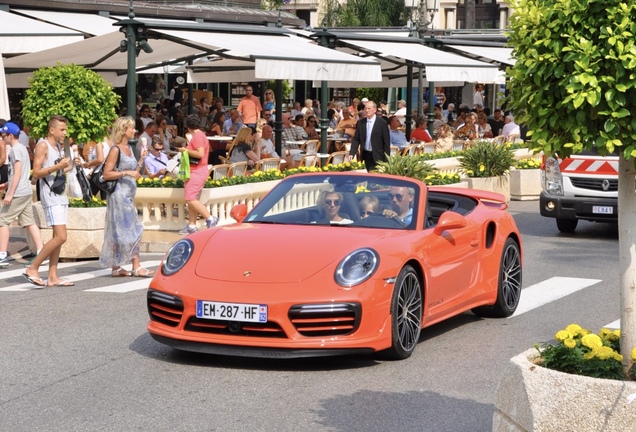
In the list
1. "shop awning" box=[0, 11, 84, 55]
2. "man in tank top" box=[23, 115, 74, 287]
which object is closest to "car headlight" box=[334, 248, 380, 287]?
"man in tank top" box=[23, 115, 74, 287]

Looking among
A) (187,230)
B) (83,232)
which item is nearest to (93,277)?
(83,232)

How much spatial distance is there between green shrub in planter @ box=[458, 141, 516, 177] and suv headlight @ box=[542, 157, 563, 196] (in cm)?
384

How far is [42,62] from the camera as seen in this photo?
2206 centimetres

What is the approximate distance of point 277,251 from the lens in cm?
889

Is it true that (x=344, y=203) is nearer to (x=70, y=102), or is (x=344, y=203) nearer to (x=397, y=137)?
(x=70, y=102)

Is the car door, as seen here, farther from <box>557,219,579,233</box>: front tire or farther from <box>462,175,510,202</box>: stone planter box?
<box>462,175,510,202</box>: stone planter box

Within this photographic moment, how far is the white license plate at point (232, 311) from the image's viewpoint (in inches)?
327

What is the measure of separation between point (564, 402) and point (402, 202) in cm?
436

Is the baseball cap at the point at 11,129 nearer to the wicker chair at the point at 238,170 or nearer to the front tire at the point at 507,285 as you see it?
the wicker chair at the point at 238,170

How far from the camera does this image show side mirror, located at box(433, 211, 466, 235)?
9.54 m

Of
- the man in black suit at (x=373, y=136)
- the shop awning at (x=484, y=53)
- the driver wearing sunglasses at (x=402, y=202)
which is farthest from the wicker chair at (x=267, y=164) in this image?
the driver wearing sunglasses at (x=402, y=202)

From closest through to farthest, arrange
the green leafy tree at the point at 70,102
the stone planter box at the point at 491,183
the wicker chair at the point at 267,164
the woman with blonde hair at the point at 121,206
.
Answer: the woman with blonde hair at the point at 121,206 → the green leafy tree at the point at 70,102 → the wicker chair at the point at 267,164 → the stone planter box at the point at 491,183

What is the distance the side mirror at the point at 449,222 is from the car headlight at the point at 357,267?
3.15 ft

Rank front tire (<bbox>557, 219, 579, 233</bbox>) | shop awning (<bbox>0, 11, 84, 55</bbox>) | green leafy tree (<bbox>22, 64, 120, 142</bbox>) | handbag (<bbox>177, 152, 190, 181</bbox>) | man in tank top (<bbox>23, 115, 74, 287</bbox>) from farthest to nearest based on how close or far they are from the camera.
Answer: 1. shop awning (<bbox>0, 11, 84, 55</bbox>)
2. front tire (<bbox>557, 219, 579, 233</bbox>)
3. handbag (<bbox>177, 152, 190, 181</bbox>)
4. green leafy tree (<bbox>22, 64, 120, 142</bbox>)
5. man in tank top (<bbox>23, 115, 74, 287</bbox>)
